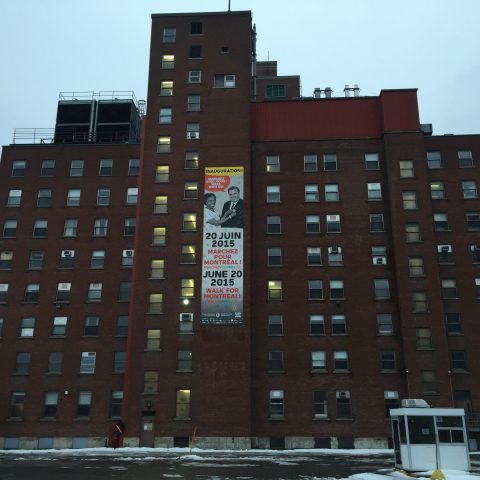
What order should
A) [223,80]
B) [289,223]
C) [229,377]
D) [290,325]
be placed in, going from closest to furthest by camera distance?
1. [229,377]
2. [290,325]
3. [289,223]
4. [223,80]

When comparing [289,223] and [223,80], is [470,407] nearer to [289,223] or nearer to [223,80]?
[289,223]

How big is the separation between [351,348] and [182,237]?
748 inches

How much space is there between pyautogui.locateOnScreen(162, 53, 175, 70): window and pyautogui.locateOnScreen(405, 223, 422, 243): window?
30.1 m

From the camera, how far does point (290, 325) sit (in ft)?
165

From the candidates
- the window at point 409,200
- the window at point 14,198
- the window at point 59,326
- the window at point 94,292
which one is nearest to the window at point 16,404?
the window at point 59,326

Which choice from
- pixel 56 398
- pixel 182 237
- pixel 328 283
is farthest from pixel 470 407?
pixel 56 398

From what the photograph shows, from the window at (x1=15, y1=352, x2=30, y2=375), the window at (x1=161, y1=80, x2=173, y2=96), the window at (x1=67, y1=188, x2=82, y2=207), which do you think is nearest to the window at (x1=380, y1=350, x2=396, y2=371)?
the window at (x1=15, y1=352, x2=30, y2=375)

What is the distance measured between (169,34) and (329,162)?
23.1 metres

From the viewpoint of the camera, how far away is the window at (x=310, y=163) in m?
55.4

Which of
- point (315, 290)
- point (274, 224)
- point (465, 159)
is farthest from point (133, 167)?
point (465, 159)

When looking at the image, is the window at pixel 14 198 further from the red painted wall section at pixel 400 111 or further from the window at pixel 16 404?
the red painted wall section at pixel 400 111

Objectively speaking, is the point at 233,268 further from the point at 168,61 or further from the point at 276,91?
the point at 276,91

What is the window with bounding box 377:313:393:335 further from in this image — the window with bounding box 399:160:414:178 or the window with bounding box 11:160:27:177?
the window with bounding box 11:160:27:177

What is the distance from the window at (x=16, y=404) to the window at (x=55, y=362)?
332 cm
